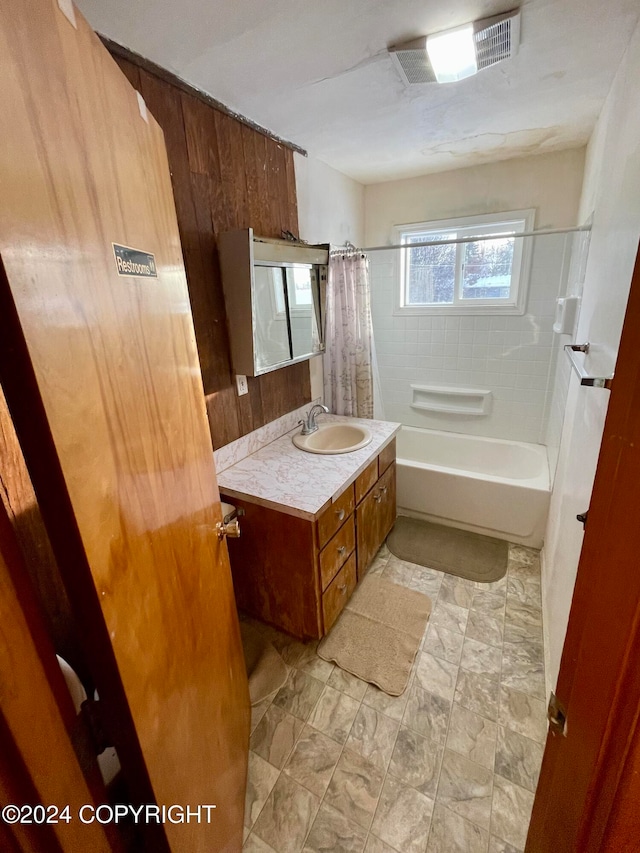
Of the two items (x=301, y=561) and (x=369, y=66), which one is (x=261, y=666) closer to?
(x=301, y=561)

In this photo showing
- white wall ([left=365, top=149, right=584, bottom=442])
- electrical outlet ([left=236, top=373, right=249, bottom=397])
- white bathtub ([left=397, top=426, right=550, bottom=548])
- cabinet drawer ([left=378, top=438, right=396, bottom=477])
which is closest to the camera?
electrical outlet ([left=236, top=373, right=249, bottom=397])

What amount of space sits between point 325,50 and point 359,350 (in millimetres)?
1457

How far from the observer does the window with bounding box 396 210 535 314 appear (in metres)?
2.69

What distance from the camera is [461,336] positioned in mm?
3012

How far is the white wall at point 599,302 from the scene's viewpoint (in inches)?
41.3

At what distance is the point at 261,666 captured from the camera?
1675 mm

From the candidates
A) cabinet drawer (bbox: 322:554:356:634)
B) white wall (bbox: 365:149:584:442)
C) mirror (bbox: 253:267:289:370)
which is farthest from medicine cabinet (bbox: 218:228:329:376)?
white wall (bbox: 365:149:584:442)

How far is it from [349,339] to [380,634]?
5.70 ft

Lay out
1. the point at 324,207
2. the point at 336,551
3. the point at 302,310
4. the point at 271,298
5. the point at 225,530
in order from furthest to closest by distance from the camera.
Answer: the point at 324,207 < the point at 302,310 < the point at 271,298 < the point at 336,551 < the point at 225,530

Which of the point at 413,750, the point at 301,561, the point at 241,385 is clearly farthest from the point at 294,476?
the point at 413,750

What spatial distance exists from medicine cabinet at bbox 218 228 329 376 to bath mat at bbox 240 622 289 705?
1303mm

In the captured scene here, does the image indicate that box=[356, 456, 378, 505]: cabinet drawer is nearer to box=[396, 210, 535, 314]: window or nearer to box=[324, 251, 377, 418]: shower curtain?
box=[324, 251, 377, 418]: shower curtain

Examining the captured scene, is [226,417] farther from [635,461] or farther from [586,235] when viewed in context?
[586,235]

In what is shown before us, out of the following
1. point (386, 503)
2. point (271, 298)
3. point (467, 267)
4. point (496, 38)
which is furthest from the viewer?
point (467, 267)
